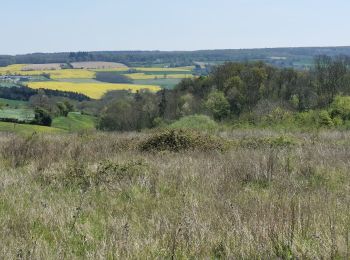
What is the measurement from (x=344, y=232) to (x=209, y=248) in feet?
4.03

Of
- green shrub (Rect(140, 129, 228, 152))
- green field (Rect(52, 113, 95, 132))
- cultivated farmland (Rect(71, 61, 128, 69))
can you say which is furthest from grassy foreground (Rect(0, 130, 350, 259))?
cultivated farmland (Rect(71, 61, 128, 69))

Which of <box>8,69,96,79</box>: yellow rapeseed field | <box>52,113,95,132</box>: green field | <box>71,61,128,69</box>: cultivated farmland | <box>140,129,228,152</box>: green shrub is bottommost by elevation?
<box>52,113,95,132</box>: green field

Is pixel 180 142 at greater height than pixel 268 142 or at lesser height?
greater

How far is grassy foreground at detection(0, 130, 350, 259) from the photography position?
3.66 meters

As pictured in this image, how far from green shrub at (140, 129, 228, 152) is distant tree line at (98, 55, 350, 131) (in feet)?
82.1

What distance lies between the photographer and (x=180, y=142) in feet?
35.2

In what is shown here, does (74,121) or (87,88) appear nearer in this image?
(74,121)

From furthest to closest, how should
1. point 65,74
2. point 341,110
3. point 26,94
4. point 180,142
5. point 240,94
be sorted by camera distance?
1. point 65,74
2. point 26,94
3. point 240,94
4. point 341,110
5. point 180,142

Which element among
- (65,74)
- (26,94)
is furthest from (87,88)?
(65,74)

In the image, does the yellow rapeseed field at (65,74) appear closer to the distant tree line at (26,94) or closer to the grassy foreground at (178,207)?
the distant tree line at (26,94)

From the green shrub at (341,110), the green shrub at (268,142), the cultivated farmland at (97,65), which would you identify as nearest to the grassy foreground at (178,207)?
the green shrub at (268,142)

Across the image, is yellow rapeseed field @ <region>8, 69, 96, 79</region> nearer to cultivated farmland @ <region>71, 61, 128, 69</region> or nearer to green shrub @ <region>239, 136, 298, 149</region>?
cultivated farmland @ <region>71, 61, 128, 69</region>

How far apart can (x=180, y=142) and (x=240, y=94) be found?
37.7 m

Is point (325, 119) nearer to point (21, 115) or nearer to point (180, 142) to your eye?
point (180, 142)
